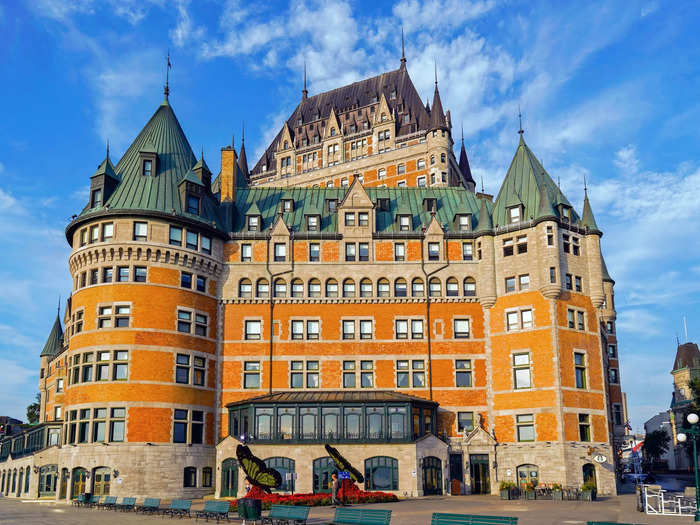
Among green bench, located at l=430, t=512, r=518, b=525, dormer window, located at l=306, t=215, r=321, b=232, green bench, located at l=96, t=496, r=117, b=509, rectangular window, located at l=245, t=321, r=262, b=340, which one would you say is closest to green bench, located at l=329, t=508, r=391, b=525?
green bench, located at l=430, t=512, r=518, b=525

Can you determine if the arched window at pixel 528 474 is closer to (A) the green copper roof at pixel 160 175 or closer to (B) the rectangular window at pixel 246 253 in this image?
(B) the rectangular window at pixel 246 253

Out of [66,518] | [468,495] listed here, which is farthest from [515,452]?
[66,518]

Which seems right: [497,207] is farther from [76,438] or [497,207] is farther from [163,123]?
[76,438]

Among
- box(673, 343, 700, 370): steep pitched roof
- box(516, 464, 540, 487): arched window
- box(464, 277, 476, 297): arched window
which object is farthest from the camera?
box(673, 343, 700, 370): steep pitched roof

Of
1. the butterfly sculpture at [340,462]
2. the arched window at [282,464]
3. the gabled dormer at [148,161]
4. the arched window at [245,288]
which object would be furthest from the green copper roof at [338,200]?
the butterfly sculpture at [340,462]

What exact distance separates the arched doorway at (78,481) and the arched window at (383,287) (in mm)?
27330

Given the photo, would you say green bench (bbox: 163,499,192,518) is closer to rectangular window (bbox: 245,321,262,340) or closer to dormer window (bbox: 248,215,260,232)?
rectangular window (bbox: 245,321,262,340)

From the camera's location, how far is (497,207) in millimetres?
62156

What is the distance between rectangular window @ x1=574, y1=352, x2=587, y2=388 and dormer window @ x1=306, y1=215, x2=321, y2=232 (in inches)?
975

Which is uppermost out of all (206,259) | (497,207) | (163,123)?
(163,123)

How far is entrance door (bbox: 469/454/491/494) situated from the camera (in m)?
55.2

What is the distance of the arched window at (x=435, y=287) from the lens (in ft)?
198

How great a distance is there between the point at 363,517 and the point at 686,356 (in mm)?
158776

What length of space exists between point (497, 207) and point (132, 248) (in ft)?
104
